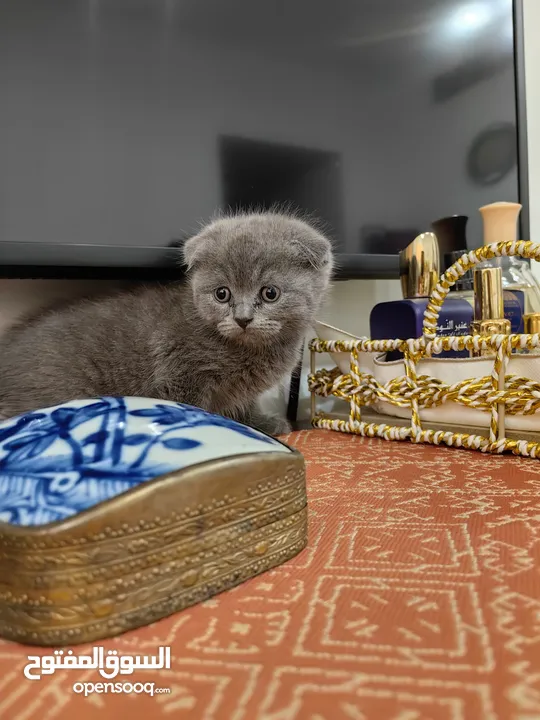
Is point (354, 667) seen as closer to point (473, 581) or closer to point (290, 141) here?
point (473, 581)

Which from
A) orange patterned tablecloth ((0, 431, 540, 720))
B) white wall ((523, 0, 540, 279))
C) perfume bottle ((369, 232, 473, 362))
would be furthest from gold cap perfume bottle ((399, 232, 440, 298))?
white wall ((523, 0, 540, 279))

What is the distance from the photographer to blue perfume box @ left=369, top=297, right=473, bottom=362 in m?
0.76

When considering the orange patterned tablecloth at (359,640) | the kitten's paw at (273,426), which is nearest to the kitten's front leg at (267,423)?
the kitten's paw at (273,426)

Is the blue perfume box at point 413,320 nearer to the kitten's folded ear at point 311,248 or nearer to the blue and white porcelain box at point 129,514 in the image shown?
the kitten's folded ear at point 311,248

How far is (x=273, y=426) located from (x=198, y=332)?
204 mm

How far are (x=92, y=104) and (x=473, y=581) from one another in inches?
28.9

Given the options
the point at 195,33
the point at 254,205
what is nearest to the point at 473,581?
the point at 254,205

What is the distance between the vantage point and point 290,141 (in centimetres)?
90

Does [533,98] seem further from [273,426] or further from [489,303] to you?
[273,426]

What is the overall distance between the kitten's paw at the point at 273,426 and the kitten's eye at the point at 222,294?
0.74ft

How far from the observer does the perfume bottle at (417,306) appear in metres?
0.77

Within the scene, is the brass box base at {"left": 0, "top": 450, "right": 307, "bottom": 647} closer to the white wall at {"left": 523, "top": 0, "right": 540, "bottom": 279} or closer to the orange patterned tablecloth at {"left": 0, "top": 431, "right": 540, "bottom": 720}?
the orange patterned tablecloth at {"left": 0, "top": 431, "right": 540, "bottom": 720}

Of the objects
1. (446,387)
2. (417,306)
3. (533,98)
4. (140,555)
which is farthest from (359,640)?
(533,98)

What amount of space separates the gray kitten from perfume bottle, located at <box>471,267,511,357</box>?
0.67ft
